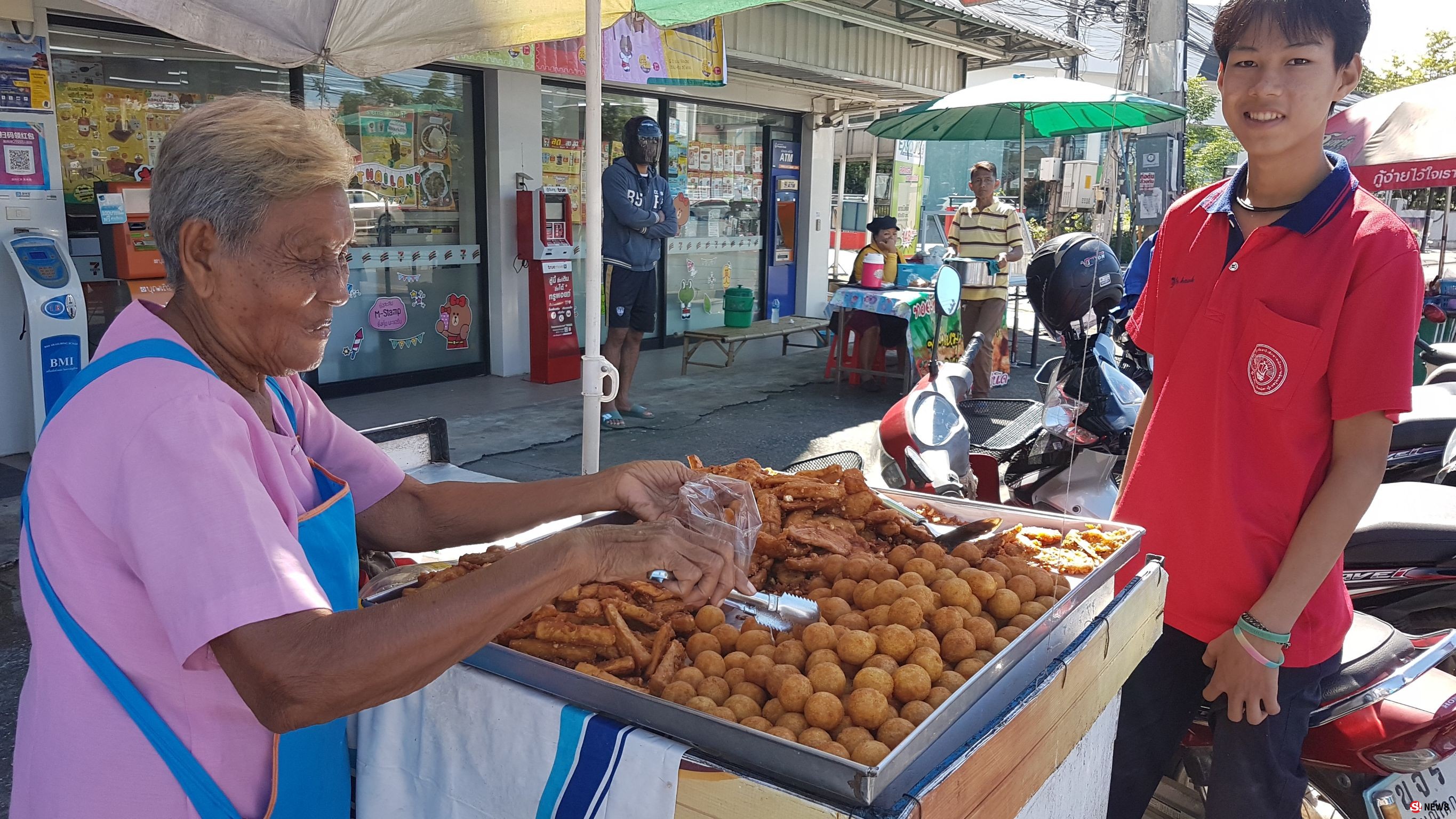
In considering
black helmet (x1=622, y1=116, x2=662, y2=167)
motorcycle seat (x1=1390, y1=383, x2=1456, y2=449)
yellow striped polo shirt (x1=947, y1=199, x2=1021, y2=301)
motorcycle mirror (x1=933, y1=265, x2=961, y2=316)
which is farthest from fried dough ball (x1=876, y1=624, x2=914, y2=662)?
yellow striped polo shirt (x1=947, y1=199, x2=1021, y2=301)

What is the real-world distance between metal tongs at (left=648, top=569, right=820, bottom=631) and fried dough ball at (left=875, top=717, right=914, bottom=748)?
41 cm

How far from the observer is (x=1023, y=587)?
2.05 meters

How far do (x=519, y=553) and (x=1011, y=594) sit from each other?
3.55ft

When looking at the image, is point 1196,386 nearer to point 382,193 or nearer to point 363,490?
point 363,490

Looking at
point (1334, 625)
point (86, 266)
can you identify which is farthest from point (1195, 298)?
point (86, 266)

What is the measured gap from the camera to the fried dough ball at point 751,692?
1.72 metres

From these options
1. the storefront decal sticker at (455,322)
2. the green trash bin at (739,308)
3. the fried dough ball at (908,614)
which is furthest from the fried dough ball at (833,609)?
the green trash bin at (739,308)

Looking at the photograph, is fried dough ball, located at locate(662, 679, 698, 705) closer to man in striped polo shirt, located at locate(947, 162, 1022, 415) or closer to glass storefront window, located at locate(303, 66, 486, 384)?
glass storefront window, located at locate(303, 66, 486, 384)

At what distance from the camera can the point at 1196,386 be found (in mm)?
2127

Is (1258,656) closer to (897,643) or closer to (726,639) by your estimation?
(897,643)

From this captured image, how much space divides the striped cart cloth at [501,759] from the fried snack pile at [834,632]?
0.38 ft

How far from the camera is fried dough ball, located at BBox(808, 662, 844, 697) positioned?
66.9 inches

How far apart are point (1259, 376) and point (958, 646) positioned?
842mm

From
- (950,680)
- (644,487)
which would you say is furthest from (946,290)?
(950,680)
